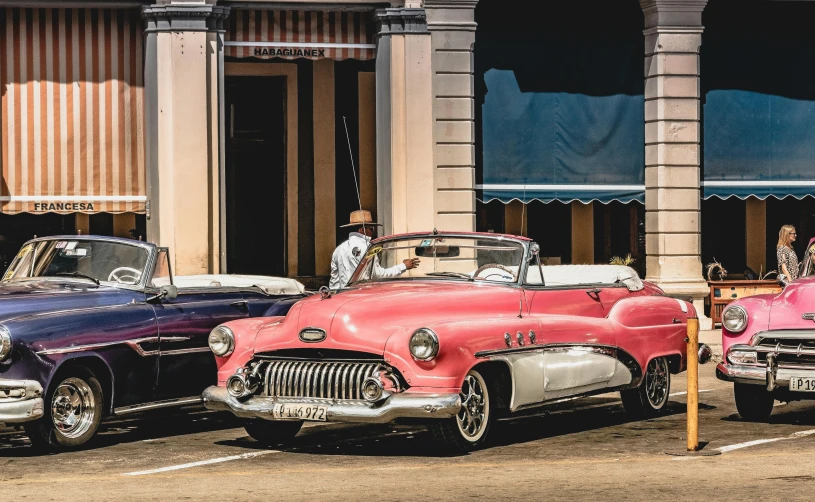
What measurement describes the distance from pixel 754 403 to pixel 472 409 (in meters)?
3.05

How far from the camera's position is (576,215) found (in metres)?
23.4

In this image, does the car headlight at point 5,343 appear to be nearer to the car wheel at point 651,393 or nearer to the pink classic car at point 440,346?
the pink classic car at point 440,346

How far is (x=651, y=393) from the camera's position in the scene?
12.7 meters

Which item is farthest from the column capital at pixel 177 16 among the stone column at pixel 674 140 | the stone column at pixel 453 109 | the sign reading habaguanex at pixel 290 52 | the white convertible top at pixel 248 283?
the white convertible top at pixel 248 283

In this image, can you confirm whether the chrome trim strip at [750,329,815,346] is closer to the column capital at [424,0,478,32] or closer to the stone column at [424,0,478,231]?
the stone column at [424,0,478,231]

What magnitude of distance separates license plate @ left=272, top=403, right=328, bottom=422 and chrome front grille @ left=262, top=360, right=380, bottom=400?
11 centimetres

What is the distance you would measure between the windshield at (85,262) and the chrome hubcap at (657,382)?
13.8 feet

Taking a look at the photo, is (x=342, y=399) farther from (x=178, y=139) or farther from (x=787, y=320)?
(x=178, y=139)

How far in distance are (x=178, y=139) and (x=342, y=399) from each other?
431 inches

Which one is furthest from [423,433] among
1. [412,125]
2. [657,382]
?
[412,125]

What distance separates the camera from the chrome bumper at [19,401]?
10.2 m

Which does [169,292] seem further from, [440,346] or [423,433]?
[440,346]

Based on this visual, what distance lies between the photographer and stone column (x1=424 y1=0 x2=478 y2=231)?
2133 centimetres

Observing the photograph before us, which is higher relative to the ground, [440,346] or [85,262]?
[85,262]
